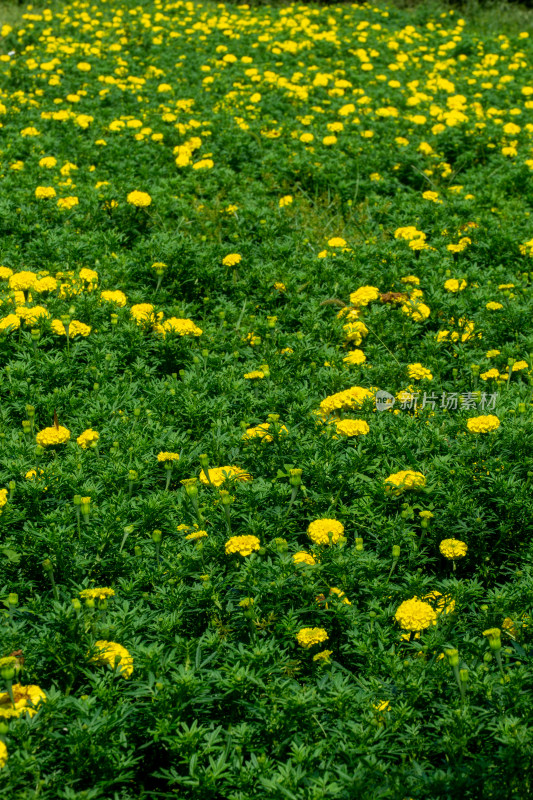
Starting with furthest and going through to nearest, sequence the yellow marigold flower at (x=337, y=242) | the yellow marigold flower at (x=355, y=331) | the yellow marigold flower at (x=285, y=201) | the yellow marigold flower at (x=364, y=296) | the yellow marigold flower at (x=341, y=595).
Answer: the yellow marigold flower at (x=285, y=201) < the yellow marigold flower at (x=337, y=242) < the yellow marigold flower at (x=364, y=296) < the yellow marigold flower at (x=355, y=331) < the yellow marigold flower at (x=341, y=595)

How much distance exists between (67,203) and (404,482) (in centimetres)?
351

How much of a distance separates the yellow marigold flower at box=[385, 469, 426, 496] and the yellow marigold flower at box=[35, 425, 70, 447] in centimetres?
140

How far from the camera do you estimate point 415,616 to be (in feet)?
7.87

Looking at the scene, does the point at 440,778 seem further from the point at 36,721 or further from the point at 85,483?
the point at 85,483

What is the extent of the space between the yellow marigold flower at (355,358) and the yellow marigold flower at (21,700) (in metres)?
2.36

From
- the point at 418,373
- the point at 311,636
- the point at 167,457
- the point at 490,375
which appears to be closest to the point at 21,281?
the point at 167,457

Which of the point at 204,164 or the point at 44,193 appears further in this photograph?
the point at 204,164

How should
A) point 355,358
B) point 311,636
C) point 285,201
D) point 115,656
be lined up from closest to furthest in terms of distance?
point 115,656 < point 311,636 < point 355,358 < point 285,201

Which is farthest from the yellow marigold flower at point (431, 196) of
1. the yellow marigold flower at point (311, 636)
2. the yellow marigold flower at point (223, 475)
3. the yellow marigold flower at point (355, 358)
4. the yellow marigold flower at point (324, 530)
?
the yellow marigold flower at point (311, 636)

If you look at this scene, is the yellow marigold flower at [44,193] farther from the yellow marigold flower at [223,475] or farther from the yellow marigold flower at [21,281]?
the yellow marigold flower at [223,475]

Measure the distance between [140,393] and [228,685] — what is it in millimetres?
1924

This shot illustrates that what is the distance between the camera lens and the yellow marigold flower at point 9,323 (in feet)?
12.8

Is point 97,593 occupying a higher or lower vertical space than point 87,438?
higher

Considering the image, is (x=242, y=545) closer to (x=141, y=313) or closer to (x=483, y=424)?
(x=483, y=424)
